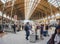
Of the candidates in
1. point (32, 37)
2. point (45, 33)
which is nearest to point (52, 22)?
point (45, 33)

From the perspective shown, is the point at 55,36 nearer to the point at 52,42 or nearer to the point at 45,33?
the point at 52,42

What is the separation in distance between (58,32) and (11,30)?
2839cm

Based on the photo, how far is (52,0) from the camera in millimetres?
48344

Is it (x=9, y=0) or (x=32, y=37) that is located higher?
(x=9, y=0)

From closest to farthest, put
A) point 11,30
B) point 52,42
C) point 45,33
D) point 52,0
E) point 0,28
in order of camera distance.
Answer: point 52,42 < point 45,33 < point 0,28 < point 11,30 < point 52,0

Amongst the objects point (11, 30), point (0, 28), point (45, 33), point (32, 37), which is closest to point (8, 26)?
point (11, 30)

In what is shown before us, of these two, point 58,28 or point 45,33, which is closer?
point 58,28

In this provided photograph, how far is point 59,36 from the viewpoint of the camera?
642 cm

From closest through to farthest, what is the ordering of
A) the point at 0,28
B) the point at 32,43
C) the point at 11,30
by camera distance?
1. the point at 32,43
2. the point at 0,28
3. the point at 11,30

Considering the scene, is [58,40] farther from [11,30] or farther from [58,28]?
[11,30]

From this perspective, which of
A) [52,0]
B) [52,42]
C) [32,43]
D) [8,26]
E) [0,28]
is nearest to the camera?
[52,42]

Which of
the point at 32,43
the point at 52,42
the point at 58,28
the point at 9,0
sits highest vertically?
the point at 9,0

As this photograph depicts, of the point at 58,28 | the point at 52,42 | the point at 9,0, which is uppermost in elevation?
the point at 9,0

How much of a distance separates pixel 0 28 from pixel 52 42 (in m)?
25.8
